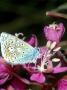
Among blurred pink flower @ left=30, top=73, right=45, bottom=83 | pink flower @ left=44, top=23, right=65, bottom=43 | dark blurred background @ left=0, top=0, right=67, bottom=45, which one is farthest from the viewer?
dark blurred background @ left=0, top=0, right=67, bottom=45

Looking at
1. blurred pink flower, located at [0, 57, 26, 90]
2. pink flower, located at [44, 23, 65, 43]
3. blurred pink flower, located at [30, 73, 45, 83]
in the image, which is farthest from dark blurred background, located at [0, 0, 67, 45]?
blurred pink flower, located at [30, 73, 45, 83]

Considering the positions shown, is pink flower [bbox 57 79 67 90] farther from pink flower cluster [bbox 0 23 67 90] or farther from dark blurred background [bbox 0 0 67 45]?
dark blurred background [bbox 0 0 67 45]

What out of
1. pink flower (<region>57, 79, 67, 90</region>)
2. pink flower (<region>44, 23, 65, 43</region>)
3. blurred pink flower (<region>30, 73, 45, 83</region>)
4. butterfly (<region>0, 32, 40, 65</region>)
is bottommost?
pink flower (<region>57, 79, 67, 90</region>)

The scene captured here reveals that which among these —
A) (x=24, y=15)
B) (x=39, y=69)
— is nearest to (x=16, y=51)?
(x=39, y=69)

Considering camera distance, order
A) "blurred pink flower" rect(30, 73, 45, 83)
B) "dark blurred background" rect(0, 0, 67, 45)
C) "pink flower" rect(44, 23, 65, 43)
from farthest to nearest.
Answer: "dark blurred background" rect(0, 0, 67, 45) → "pink flower" rect(44, 23, 65, 43) → "blurred pink flower" rect(30, 73, 45, 83)

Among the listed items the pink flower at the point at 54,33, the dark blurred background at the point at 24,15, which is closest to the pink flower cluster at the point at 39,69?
the pink flower at the point at 54,33

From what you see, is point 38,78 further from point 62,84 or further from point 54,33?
point 54,33

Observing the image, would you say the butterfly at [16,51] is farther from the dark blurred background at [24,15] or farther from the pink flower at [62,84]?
the dark blurred background at [24,15]
